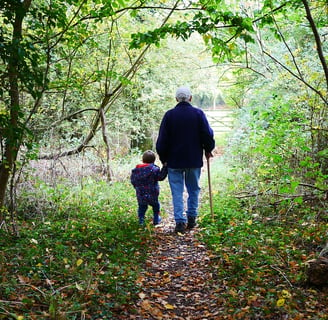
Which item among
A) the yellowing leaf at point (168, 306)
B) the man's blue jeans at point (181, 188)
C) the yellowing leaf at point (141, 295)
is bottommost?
the yellowing leaf at point (168, 306)

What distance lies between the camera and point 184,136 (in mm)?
6016

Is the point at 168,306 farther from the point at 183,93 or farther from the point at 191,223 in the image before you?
the point at 183,93

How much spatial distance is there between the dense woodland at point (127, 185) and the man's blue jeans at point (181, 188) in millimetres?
391

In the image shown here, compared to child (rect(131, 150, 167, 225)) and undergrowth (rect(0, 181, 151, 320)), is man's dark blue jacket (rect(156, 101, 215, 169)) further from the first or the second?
undergrowth (rect(0, 181, 151, 320))

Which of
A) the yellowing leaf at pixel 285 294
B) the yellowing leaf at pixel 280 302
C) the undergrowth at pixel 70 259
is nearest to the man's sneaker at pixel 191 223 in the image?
the undergrowth at pixel 70 259

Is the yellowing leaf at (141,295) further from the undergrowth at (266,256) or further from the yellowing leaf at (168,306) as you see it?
the undergrowth at (266,256)

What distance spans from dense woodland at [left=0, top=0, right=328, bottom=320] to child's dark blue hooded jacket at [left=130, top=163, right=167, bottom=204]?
494 mm

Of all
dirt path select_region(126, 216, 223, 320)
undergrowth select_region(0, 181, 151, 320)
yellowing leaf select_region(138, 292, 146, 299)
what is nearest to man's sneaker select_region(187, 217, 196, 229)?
dirt path select_region(126, 216, 223, 320)

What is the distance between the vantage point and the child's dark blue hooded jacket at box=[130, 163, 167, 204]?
6008mm

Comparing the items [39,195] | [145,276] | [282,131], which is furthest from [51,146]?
[282,131]

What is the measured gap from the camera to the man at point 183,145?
5.96 m

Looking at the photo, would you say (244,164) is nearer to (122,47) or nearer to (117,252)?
(122,47)

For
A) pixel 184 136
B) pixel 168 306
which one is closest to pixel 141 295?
pixel 168 306

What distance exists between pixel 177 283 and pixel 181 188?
209 centimetres
